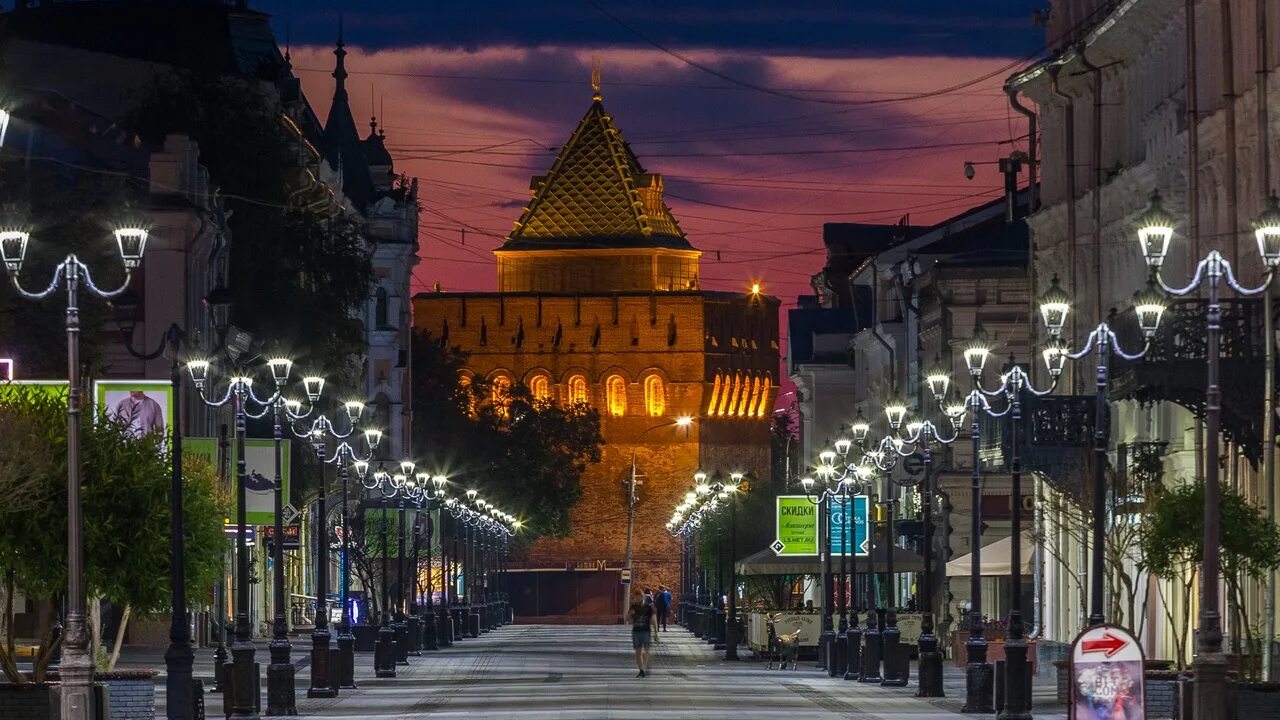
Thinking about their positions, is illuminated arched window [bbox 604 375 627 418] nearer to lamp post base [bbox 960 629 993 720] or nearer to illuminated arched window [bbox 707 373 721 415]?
illuminated arched window [bbox 707 373 721 415]

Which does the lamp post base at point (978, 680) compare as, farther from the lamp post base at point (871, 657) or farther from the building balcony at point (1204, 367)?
the lamp post base at point (871, 657)

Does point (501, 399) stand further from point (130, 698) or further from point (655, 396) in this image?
point (130, 698)

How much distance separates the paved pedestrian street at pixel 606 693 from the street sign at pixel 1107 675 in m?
11.4

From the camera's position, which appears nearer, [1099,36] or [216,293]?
[216,293]

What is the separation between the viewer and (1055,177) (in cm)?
6272

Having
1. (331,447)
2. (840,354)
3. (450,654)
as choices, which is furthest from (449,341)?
(450,654)

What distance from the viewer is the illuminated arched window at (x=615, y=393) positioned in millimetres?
174000

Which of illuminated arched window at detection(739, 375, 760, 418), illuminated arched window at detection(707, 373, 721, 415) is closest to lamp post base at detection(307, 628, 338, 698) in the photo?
illuminated arched window at detection(707, 373, 721, 415)

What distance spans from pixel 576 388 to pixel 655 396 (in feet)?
15.5

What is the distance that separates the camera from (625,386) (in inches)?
6855

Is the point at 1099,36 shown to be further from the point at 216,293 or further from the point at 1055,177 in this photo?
the point at 216,293

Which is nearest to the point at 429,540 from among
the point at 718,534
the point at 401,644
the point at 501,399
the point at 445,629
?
the point at 445,629

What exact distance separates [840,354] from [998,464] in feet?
197

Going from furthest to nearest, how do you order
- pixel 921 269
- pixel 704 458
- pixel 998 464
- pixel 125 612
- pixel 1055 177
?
1. pixel 704 458
2. pixel 921 269
3. pixel 998 464
4. pixel 1055 177
5. pixel 125 612
